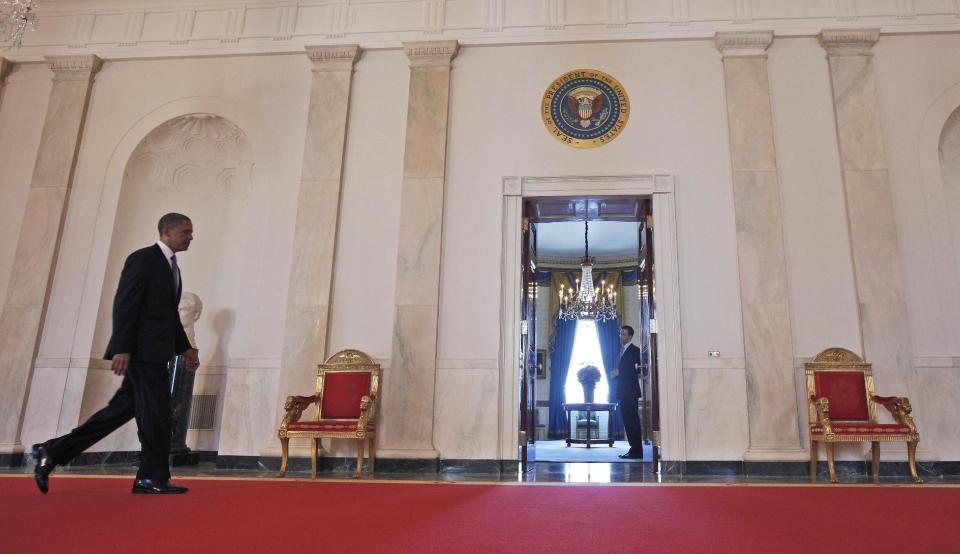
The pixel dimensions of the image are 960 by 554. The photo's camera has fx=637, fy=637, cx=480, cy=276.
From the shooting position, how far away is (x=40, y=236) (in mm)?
6766

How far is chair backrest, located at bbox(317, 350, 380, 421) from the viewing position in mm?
5840

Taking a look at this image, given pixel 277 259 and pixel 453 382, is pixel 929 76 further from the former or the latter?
pixel 277 259

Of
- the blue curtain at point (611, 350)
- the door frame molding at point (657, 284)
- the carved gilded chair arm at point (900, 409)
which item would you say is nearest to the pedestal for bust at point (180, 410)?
the door frame molding at point (657, 284)

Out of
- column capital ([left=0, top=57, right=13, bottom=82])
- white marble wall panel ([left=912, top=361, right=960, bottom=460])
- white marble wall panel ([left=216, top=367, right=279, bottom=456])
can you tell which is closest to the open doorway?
white marble wall panel ([left=912, top=361, right=960, bottom=460])

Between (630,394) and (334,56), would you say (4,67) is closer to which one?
(334,56)

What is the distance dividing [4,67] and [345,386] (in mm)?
5568

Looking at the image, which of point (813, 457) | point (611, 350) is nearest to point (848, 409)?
point (813, 457)

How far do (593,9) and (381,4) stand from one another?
2.33 m

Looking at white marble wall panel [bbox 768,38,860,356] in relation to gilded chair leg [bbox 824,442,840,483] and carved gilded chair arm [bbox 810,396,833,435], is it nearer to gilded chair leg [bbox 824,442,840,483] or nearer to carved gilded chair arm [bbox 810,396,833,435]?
carved gilded chair arm [bbox 810,396,833,435]

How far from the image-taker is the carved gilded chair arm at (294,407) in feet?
18.2

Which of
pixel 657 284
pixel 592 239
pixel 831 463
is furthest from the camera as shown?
pixel 592 239

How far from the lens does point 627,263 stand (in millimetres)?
14656

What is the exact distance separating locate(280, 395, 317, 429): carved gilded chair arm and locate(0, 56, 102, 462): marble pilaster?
2.91 m

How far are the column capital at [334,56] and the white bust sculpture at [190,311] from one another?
9.14 feet
